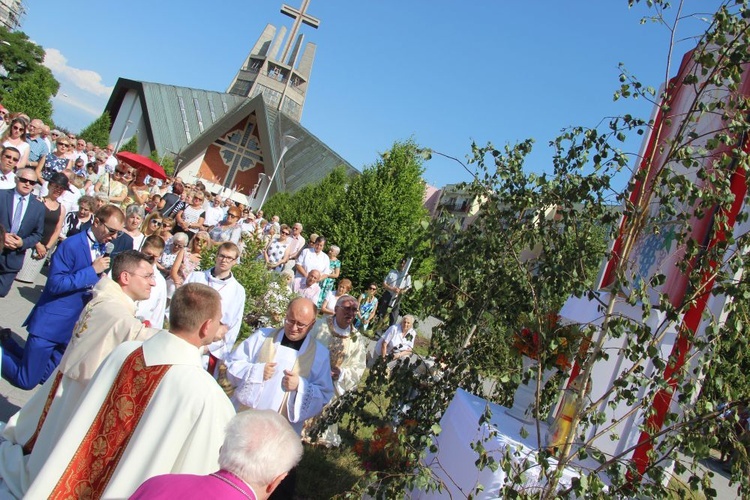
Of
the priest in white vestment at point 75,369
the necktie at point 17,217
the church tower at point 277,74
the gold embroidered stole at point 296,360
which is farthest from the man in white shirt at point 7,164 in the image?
the church tower at point 277,74

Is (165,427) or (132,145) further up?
(132,145)

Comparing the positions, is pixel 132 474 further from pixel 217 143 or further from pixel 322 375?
pixel 217 143

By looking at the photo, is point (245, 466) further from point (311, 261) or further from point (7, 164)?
point (311, 261)

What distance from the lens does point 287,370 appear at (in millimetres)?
4551

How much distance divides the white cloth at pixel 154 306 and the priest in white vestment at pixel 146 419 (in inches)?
93.3

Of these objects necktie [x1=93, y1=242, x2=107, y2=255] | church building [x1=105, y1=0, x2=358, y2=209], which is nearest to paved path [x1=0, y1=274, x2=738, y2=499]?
necktie [x1=93, y1=242, x2=107, y2=255]

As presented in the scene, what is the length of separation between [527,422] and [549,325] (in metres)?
1.14

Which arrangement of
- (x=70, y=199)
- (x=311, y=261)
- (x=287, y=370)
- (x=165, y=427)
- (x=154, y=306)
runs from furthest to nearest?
(x=311, y=261) < (x=70, y=199) < (x=154, y=306) < (x=287, y=370) < (x=165, y=427)

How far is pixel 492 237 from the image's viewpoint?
12.6 ft

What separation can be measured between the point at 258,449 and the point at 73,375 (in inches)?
75.6

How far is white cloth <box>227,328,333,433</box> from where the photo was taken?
4.54 metres

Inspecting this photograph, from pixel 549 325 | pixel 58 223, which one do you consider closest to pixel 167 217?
pixel 58 223

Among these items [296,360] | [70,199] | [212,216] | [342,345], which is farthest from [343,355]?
[212,216]

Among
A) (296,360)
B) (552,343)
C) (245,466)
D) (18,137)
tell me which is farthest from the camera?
(18,137)
